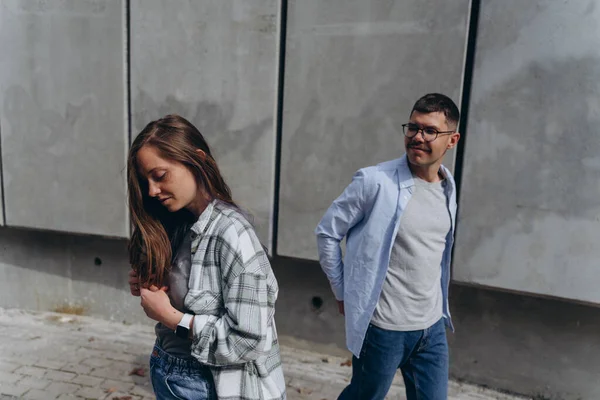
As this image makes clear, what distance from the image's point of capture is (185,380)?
4.86ft

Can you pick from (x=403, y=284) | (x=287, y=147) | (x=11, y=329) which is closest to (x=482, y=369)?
(x=403, y=284)

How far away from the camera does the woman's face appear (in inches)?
56.7

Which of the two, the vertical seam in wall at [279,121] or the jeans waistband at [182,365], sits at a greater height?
the vertical seam in wall at [279,121]

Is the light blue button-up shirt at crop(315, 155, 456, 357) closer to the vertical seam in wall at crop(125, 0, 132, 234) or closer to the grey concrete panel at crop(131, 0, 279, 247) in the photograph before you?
the grey concrete panel at crop(131, 0, 279, 247)

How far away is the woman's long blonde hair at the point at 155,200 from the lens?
1455 mm

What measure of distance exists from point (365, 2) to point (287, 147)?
124cm

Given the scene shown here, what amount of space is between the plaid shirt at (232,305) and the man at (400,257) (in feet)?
2.85

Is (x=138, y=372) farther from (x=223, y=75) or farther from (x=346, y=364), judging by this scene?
(x=223, y=75)

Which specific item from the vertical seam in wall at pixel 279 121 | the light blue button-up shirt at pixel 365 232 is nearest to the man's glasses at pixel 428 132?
the light blue button-up shirt at pixel 365 232

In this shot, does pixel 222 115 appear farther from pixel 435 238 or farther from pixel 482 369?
pixel 482 369

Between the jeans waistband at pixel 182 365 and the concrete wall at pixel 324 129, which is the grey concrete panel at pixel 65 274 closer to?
the concrete wall at pixel 324 129

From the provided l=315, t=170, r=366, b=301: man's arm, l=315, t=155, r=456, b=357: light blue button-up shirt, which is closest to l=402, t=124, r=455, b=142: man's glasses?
l=315, t=155, r=456, b=357: light blue button-up shirt

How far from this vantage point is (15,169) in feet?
14.9

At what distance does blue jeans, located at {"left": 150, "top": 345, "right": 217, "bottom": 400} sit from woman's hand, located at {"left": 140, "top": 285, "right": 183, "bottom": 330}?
16cm
